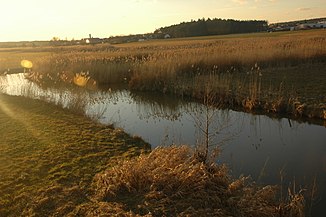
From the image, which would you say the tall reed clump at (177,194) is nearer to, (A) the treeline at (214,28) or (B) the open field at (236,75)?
(B) the open field at (236,75)

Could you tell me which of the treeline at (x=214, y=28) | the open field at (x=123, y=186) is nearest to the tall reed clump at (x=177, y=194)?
the open field at (x=123, y=186)

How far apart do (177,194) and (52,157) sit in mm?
3453

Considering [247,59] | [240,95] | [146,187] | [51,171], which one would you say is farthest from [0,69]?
[146,187]

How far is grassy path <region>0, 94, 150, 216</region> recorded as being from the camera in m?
5.39

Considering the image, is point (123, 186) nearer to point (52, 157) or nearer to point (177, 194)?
point (177, 194)

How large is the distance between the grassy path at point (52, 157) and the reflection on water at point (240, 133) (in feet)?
4.06

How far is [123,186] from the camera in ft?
18.2

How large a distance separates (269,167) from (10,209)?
5263 mm

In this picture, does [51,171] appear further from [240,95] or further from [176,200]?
[240,95]

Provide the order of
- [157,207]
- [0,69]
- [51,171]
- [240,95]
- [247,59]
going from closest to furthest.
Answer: [157,207]
[51,171]
[240,95]
[247,59]
[0,69]

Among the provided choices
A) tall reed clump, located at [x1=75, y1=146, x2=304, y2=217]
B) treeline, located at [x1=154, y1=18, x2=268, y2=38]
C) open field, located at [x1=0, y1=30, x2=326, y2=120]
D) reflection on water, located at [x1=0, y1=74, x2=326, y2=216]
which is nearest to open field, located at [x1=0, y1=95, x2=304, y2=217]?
tall reed clump, located at [x1=75, y1=146, x2=304, y2=217]

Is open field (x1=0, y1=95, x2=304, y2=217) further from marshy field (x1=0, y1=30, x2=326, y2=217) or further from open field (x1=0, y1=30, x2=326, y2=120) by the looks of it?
open field (x1=0, y1=30, x2=326, y2=120)

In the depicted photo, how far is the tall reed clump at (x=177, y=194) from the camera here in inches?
193

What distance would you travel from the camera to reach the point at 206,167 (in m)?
6.07
